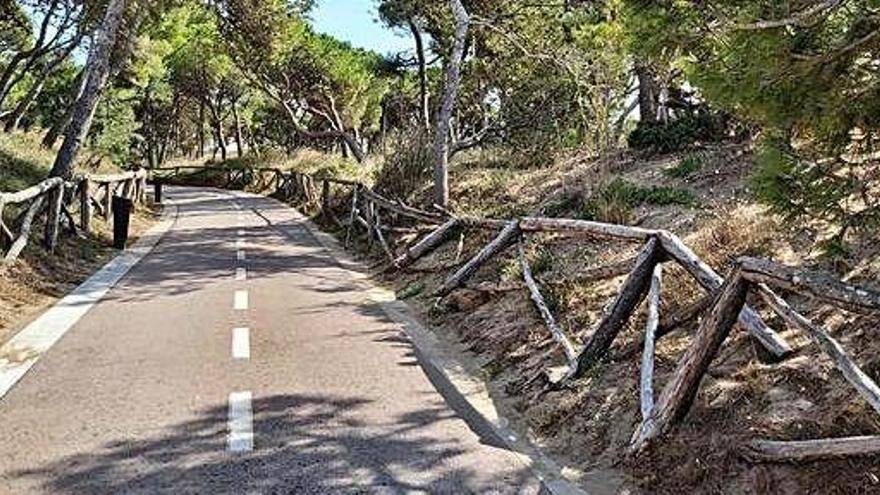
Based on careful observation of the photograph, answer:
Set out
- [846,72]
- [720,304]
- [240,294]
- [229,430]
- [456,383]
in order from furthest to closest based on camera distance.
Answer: [240,294] < [456,383] < [229,430] < [720,304] < [846,72]

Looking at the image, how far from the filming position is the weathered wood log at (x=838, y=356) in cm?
426

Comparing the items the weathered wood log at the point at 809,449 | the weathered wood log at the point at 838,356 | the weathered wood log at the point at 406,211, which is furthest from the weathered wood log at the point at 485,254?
the weathered wood log at the point at 809,449

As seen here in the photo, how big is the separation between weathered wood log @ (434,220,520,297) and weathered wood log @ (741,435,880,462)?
18.2 ft

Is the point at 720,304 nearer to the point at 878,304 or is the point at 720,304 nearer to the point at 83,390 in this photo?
the point at 878,304

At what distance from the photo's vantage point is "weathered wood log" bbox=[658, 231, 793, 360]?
18.6ft

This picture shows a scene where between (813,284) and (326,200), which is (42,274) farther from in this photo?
(326,200)

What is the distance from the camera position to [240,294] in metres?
11.1

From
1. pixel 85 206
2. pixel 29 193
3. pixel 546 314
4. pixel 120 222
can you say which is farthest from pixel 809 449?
pixel 85 206

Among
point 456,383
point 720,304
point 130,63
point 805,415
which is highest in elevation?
point 130,63

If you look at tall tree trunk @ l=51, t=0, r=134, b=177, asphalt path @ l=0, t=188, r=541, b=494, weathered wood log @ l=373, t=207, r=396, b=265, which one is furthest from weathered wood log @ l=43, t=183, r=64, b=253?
weathered wood log @ l=373, t=207, r=396, b=265

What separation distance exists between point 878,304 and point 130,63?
96.6 feet

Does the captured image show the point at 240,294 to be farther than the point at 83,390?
Yes

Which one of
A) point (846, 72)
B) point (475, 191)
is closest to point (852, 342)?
point (846, 72)

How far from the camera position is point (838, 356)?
449 centimetres
